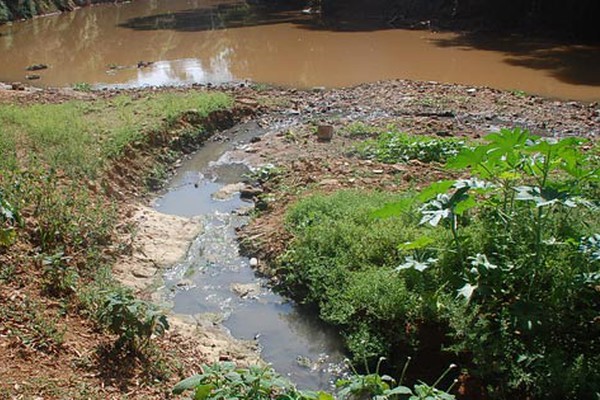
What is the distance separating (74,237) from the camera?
6.45 m

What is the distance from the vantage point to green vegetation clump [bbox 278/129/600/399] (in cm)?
435

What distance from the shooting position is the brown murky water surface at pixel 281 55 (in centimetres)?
1569

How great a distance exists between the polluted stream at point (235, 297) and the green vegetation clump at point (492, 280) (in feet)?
0.85

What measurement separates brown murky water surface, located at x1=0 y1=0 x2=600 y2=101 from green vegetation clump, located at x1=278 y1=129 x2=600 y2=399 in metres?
9.19

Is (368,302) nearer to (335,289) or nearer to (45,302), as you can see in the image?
(335,289)

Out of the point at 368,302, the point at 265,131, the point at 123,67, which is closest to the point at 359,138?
the point at 265,131

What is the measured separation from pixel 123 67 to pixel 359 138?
1011 centimetres

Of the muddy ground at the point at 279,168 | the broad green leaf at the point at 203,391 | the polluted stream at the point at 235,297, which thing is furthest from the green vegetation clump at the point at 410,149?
the broad green leaf at the point at 203,391

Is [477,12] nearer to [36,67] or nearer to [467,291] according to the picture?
[36,67]

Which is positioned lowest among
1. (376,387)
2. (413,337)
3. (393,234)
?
(413,337)

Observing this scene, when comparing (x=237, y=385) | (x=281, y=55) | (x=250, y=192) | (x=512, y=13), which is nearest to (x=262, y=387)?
(x=237, y=385)

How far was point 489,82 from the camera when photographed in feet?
49.0

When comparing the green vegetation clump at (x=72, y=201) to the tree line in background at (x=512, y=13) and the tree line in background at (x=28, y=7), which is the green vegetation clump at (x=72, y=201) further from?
the tree line in background at (x=28, y=7)

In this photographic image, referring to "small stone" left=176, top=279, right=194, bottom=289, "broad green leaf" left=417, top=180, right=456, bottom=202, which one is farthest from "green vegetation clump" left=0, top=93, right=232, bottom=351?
"broad green leaf" left=417, top=180, right=456, bottom=202
